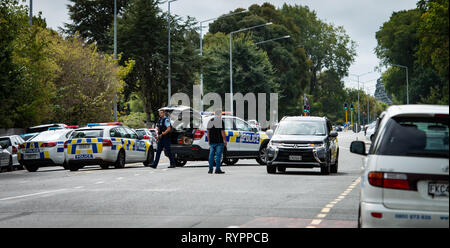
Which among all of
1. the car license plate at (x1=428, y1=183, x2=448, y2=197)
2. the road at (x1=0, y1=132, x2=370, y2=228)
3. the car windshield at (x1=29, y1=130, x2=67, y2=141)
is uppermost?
the car windshield at (x1=29, y1=130, x2=67, y2=141)

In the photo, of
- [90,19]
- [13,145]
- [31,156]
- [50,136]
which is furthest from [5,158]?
[90,19]

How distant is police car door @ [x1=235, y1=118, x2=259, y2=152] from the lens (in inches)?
1036

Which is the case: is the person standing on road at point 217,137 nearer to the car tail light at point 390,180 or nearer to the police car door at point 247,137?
the police car door at point 247,137

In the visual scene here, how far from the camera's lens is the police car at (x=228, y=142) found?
992 inches

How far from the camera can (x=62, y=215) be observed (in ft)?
37.3

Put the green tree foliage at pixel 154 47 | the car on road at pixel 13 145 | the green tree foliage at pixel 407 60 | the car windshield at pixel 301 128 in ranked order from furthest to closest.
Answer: the green tree foliage at pixel 407 60, the green tree foliage at pixel 154 47, the car on road at pixel 13 145, the car windshield at pixel 301 128

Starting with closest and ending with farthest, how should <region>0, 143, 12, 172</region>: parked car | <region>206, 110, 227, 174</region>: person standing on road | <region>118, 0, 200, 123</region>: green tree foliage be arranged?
<region>206, 110, 227, 174</region>: person standing on road → <region>0, 143, 12, 172</region>: parked car → <region>118, 0, 200, 123</region>: green tree foliage

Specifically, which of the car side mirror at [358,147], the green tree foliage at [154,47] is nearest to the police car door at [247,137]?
the car side mirror at [358,147]

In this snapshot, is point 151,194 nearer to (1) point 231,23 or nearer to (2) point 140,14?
(2) point 140,14

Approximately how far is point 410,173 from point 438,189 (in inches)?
12.0

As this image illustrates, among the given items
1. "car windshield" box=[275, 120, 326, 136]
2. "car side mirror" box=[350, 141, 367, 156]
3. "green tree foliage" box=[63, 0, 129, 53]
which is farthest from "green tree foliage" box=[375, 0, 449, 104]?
"car side mirror" box=[350, 141, 367, 156]

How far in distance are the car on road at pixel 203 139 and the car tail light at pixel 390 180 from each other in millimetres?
16930

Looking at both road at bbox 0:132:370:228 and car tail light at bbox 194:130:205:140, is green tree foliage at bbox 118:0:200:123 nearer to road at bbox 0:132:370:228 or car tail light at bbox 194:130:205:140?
car tail light at bbox 194:130:205:140

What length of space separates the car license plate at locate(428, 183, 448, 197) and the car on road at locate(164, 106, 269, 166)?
17240 mm
